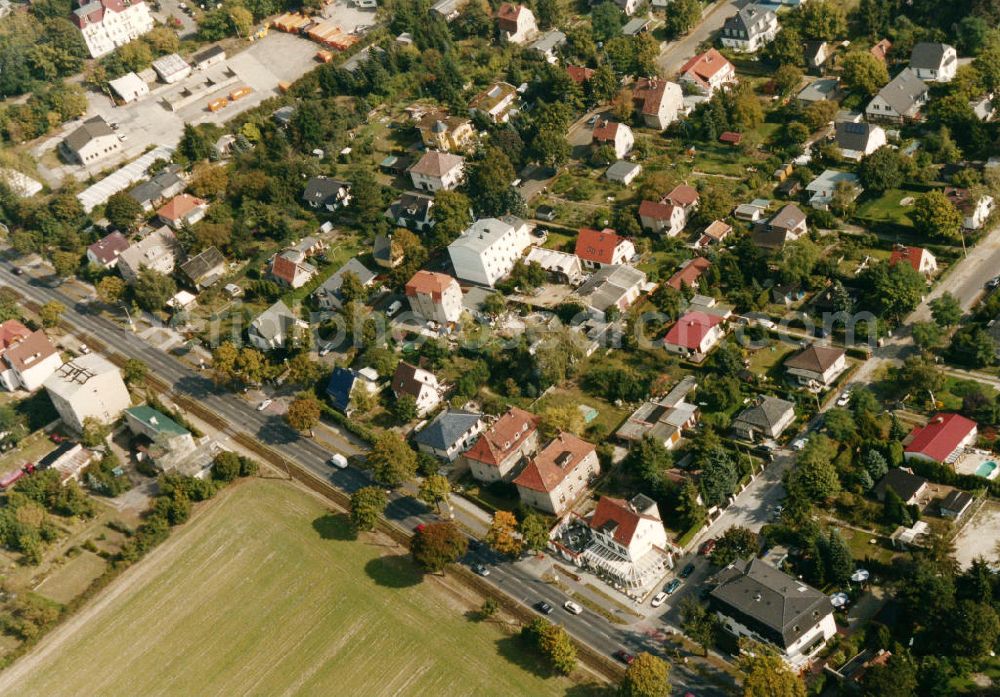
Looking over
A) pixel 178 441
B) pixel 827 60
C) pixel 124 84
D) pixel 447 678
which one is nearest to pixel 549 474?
pixel 447 678

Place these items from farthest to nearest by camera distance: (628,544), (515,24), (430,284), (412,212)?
(515,24) < (412,212) < (430,284) < (628,544)

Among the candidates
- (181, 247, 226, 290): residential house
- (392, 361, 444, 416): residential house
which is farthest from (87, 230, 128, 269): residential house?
(392, 361, 444, 416): residential house

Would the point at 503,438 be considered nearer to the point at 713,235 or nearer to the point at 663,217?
the point at 663,217

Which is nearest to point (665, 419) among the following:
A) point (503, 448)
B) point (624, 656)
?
point (503, 448)

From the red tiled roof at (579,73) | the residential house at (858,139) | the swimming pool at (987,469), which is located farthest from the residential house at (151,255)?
the swimming pool at (987,469)

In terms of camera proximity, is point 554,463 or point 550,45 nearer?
point 554,463

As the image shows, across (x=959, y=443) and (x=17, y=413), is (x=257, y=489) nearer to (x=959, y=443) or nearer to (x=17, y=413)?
(x=17, y=413)
